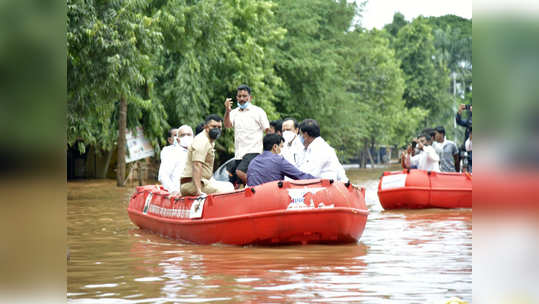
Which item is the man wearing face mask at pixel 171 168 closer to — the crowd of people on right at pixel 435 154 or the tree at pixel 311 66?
the crowd of people on right at pixel 435 154

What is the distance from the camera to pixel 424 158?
60.1ft

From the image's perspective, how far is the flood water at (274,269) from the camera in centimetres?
684

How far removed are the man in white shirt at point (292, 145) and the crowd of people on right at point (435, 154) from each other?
5.40m

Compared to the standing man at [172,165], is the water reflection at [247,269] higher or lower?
lower

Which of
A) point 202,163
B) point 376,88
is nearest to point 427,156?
point 202,163

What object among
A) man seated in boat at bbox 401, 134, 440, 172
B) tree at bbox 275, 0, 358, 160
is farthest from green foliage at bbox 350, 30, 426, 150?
man seated in boat at bbox 401, 134, 440, 172

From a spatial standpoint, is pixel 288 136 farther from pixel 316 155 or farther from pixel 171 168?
pixel 171 168

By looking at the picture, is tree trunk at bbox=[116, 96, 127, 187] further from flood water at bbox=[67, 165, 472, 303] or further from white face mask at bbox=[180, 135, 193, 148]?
white face mask at bbox=[180, 135, 193, 148]

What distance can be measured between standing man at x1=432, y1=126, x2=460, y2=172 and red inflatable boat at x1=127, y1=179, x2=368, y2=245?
786 cm

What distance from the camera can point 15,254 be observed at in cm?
247

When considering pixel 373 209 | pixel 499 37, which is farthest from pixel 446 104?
pixel 499 37

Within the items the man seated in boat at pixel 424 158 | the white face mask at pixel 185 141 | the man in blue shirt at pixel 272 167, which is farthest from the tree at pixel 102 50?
the man in blue shirt at pixel 272 167

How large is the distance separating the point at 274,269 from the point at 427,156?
10.4 meters

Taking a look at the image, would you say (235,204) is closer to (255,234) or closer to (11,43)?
(255,234)
